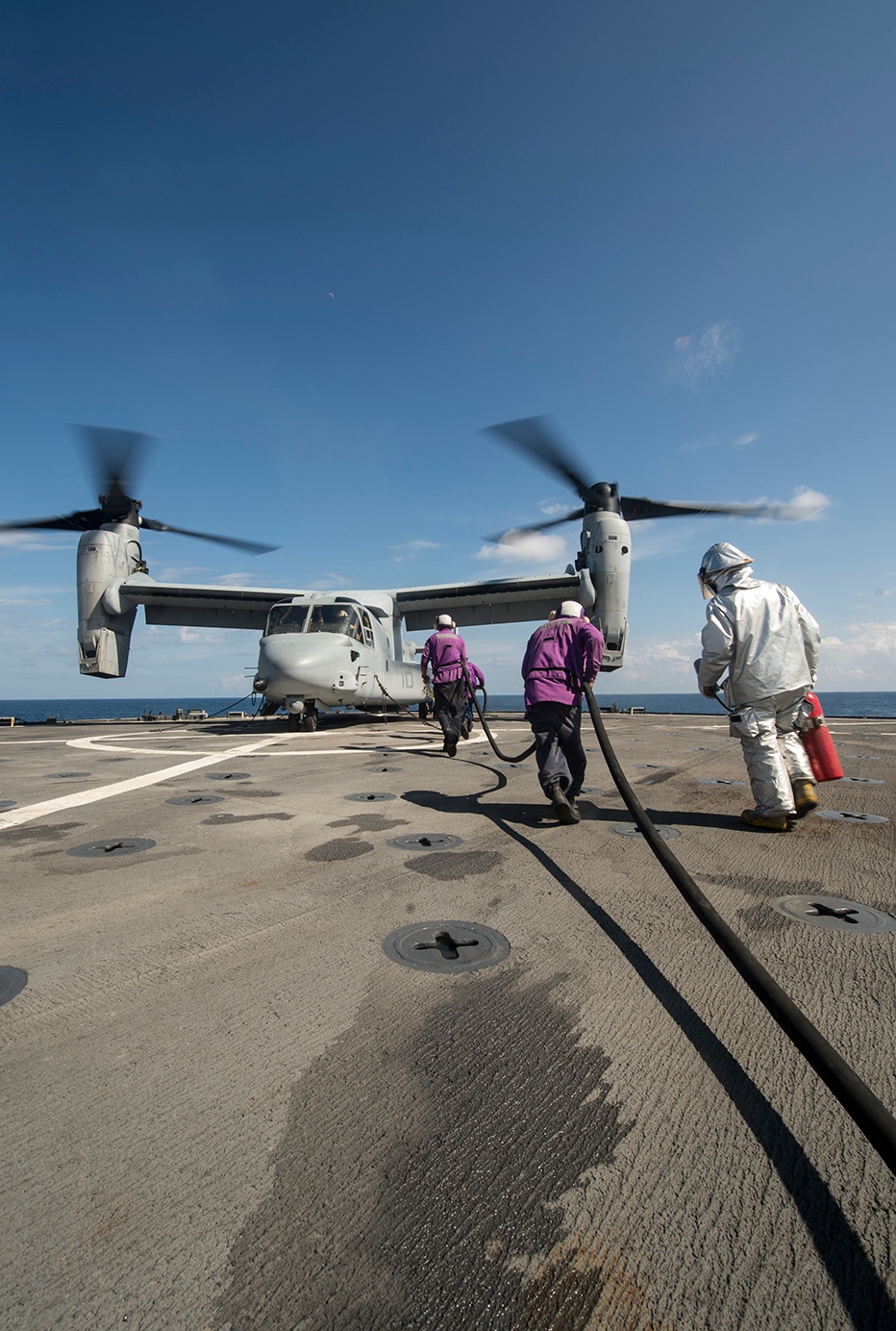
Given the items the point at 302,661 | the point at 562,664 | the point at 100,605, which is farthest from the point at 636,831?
the point at 100,605

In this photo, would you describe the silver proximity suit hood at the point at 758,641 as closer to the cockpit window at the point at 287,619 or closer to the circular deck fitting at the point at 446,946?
the circular deck fitting at the point at 446,946

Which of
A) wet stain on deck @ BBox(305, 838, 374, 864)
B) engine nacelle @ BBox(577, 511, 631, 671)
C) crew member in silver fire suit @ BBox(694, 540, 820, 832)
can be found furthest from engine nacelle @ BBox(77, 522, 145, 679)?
crew member in silver fire suit @ BBox(694, 540, 820, 832)

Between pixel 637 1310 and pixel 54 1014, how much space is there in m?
1.48

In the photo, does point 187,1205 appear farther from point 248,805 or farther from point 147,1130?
point 248,805

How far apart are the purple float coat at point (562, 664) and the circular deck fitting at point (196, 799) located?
8.16ft

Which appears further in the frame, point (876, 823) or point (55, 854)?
point (876, 823)

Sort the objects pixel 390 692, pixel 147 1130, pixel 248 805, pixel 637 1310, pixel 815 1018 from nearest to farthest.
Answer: pixel 637 1310
pixel 147 1130
pixel 815 1018
pixel 248 805
pixel 390 692

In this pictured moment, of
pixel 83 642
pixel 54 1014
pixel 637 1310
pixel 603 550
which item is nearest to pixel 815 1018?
pixel 637 1310

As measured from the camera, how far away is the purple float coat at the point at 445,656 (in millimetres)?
7188

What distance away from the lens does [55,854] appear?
2.82 metres

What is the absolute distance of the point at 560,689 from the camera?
392cm

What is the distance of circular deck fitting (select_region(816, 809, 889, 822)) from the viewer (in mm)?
3543

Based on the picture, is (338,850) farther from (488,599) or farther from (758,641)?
(488,599)

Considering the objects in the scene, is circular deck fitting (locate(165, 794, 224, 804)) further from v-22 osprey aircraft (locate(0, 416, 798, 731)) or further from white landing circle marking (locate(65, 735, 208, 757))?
v-22 osprey aircraft (locate(0, 416, 798, 731))
